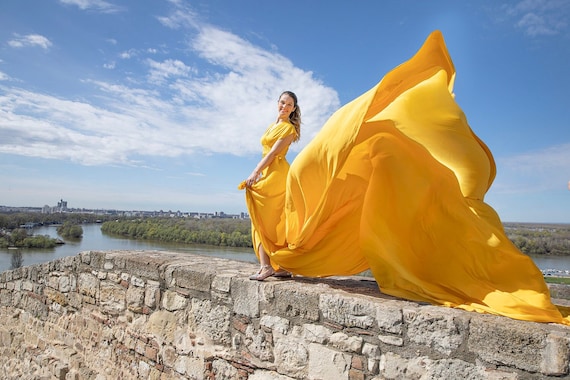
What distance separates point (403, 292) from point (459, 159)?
0.86 meters

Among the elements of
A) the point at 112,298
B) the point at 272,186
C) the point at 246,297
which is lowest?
the point at 112,298

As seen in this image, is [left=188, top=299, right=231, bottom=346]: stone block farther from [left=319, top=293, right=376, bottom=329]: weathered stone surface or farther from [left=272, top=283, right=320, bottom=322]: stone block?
[left=319, top=293, right=376, bottom=329]: weathered stone surface

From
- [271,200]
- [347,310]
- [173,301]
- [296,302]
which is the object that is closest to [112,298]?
[173,301]

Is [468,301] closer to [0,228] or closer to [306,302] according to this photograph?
[306,302]

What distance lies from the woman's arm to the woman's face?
0.18m

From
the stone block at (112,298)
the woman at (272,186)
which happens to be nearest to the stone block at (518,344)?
the woman at (272,186)

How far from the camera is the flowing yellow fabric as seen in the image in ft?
7.05

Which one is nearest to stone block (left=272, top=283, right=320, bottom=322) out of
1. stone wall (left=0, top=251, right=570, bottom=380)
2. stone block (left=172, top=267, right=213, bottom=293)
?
stone wall (left=0, top=251, right=570, bottom=380)

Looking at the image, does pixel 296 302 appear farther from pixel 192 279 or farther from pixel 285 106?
pixel 285 106

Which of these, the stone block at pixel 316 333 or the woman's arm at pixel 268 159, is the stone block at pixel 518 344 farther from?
the woman's arm at pixel 268 159

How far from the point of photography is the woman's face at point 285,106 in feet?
9.79

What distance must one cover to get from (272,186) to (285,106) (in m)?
0.65

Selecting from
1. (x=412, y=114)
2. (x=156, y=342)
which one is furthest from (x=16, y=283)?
(x=412, y=114)

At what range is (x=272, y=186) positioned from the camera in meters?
2.88
